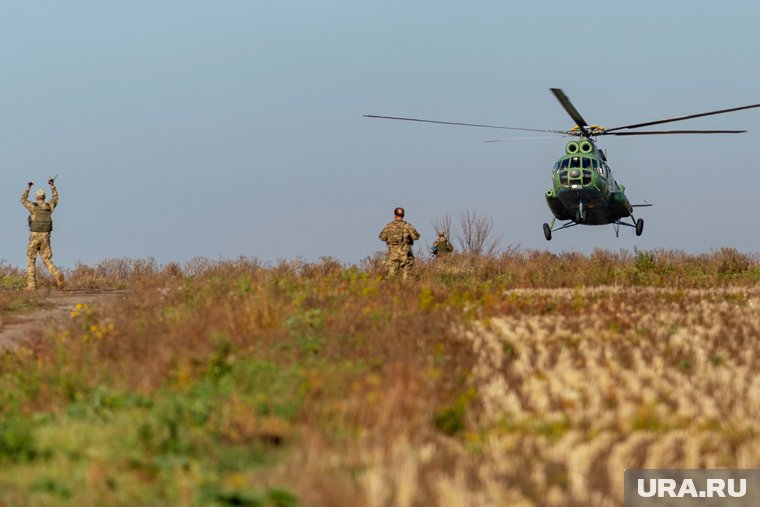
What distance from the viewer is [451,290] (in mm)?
18828

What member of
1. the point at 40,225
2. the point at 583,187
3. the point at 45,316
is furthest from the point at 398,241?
the point at 583,187

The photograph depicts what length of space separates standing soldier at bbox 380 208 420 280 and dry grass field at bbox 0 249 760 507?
6021 mm

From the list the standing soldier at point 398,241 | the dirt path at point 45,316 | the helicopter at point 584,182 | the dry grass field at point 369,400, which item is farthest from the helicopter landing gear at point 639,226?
the dry grass field at point 369,400

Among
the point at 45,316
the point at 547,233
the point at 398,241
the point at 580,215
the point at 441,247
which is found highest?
the point at 580,215

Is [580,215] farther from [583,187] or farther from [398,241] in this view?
[398,241]

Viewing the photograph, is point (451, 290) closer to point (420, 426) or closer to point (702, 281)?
point (702, 281)

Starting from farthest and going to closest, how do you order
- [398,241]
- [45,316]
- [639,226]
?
[639,226]
[398,241]
[45,316]

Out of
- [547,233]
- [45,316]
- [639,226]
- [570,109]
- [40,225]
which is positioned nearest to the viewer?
[45,316]

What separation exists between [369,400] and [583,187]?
24.0 metres

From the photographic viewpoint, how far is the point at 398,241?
75.9 feet

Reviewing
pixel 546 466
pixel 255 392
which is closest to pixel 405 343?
pixel 255 392

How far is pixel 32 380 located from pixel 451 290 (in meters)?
8.99

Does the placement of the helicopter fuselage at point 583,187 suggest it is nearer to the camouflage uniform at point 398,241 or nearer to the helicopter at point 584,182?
the helicopter at point 584,182

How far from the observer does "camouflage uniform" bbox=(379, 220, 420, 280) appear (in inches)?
909
